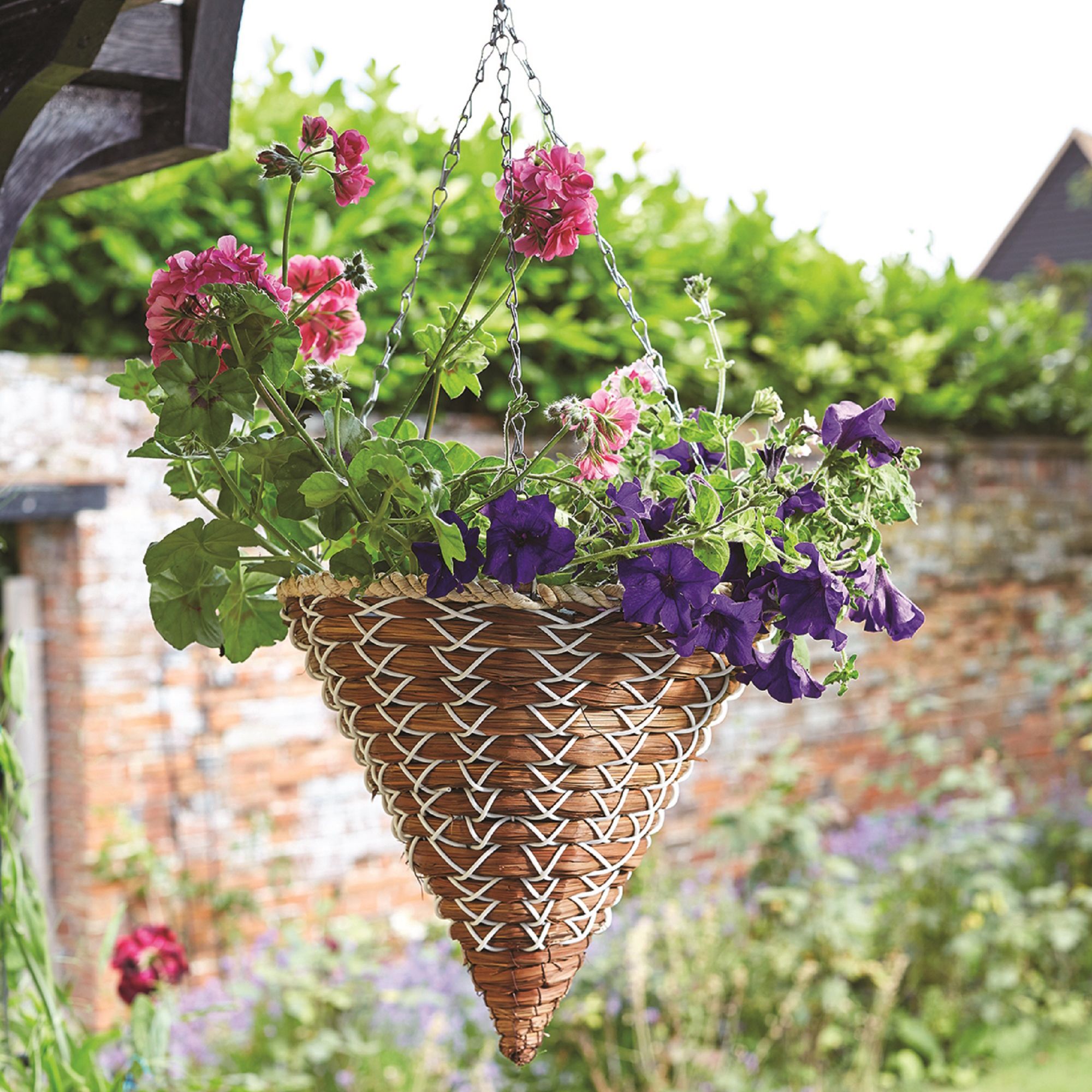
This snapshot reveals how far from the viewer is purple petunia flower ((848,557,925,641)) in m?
0.87

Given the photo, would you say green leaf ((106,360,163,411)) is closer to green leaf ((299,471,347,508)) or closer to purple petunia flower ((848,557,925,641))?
green leaf ((299,471,347,508))

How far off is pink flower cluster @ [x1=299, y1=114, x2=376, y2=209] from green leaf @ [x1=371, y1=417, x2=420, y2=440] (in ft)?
0.56

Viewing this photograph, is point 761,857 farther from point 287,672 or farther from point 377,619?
point 377,619

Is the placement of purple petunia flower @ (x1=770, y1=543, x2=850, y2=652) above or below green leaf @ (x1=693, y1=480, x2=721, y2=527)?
below

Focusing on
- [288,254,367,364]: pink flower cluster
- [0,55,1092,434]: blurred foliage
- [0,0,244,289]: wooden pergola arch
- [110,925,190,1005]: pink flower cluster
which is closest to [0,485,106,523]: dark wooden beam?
[0,55,1092,434]: blurred foliage

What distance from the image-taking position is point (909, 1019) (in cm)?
348

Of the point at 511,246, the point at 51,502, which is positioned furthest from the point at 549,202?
the point at 51,502

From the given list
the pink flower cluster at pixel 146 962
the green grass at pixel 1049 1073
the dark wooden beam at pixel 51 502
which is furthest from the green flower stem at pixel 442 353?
the green grass at pixel 1049 1073

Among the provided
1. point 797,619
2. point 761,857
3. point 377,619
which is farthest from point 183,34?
point 761,857

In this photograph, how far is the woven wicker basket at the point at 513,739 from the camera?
2.61 ft

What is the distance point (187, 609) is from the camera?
887 millimetres

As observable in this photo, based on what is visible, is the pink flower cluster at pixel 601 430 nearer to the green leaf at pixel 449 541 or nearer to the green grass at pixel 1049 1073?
the green leaf at pixel 449 541

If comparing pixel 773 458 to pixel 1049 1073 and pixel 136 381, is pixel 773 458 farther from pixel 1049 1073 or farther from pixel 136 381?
pixel 1049 1073

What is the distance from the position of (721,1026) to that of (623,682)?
109 inches
